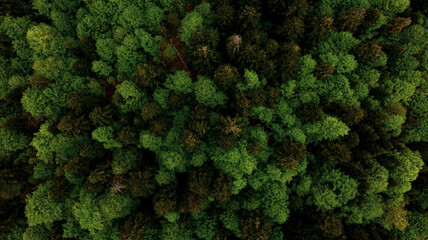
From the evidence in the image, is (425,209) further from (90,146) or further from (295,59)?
(90,146)

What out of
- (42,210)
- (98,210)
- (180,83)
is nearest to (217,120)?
(180,83)

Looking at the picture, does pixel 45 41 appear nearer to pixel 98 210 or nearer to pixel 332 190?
pixel 98 210

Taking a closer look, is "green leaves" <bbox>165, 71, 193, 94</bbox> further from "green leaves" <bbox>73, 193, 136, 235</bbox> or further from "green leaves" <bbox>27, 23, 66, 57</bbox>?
"green leaves" <bbox>27, 23, 66, 57</bbox>

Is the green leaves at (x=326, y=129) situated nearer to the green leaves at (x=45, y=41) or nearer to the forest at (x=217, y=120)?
the forest at (x=217, y=120)

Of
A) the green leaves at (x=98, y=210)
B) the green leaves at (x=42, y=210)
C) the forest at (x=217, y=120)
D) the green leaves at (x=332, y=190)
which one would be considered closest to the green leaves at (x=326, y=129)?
the forest at (x=217, y=120)

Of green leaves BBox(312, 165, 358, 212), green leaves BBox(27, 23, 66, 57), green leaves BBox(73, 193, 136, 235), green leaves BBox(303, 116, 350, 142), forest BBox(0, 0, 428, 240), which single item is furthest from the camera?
green leaves BBox(27, 23, 66, 57)

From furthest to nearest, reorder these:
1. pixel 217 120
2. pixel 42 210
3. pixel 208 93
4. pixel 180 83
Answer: pixel 217 120 < pixel 42 210 < pixel 180 83 < pixel 208 93

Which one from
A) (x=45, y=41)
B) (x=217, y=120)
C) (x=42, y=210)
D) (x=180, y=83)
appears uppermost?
(x=180, y=83)

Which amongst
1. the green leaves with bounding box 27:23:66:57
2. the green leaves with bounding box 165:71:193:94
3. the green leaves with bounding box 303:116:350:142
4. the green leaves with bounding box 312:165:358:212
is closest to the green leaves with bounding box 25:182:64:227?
the green leaves with bounding box 27:23:66:57
